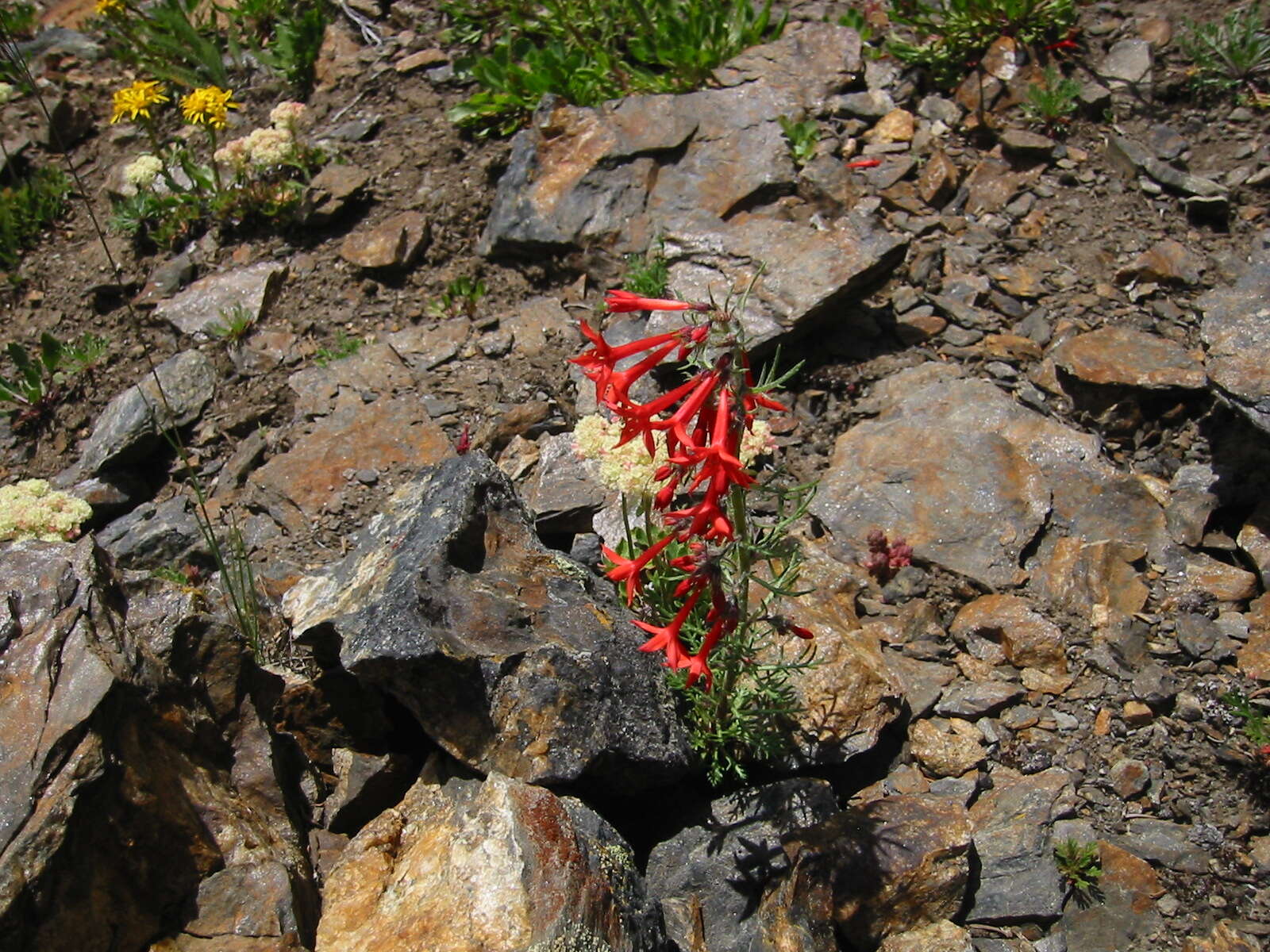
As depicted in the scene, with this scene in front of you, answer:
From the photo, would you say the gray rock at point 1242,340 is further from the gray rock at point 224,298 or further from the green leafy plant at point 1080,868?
the gray rock at point 224,298

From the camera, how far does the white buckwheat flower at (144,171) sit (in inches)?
300

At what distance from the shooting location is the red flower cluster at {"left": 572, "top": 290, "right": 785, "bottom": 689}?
3.12m

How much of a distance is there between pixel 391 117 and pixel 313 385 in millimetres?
2926

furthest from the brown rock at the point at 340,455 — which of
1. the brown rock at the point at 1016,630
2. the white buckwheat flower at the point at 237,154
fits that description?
the brown rock at the point at 1016,630

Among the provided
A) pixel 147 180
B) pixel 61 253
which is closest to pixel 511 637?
pixel 147 180

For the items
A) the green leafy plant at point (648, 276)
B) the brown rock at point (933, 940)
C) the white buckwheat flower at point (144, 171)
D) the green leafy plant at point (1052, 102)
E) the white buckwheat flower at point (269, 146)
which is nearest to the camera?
the brown rock at point (933, 940)

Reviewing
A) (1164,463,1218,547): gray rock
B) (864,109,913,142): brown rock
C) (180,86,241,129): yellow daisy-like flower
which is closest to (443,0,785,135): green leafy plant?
(864,109,913,142): brown rock

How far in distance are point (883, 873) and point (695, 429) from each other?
203 centimetres

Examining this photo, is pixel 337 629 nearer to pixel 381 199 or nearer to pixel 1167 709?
pixel 1167 709

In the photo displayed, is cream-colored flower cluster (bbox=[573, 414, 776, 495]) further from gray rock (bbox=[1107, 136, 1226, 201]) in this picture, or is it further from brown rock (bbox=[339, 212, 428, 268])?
gray rock (bbox=[1107, 136, 1226, 201])

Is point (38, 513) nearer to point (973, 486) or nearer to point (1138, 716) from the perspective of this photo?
point (973, 486)

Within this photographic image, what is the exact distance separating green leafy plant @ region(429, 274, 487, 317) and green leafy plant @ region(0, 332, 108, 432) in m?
2.47

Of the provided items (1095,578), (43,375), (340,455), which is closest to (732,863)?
(1095,578)

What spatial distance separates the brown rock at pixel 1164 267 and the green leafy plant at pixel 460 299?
413 cm
